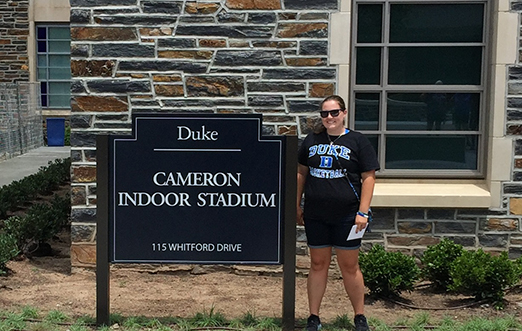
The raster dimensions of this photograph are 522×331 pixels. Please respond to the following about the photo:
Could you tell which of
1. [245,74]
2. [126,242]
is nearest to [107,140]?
[126,242]

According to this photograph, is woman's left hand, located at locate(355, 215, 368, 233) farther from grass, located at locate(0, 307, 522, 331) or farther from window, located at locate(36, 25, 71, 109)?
window, located at locate(36, 25, 71, 109)

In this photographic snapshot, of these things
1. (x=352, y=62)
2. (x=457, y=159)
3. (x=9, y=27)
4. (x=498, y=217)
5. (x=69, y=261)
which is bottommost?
(x=69, y=261)

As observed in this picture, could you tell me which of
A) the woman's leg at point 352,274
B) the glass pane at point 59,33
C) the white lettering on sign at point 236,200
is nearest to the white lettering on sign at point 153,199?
the white lettering on sign at point 236,200

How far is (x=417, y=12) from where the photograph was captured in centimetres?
615

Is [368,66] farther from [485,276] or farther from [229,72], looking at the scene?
[485,276]

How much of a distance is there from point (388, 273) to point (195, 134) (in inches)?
77.8

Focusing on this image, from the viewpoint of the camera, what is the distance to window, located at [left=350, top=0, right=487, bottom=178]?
6.14 metres

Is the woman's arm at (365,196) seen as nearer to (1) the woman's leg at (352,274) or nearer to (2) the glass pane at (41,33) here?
(1) the woman's leg at (352,274)

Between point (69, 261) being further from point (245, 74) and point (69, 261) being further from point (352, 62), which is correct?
point (352, 62)

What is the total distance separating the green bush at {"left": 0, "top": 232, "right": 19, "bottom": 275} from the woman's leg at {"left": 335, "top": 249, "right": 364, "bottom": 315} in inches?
123

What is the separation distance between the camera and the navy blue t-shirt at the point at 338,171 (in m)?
4.28

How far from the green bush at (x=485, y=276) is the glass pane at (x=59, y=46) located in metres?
15.4

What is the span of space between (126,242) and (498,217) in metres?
3.36

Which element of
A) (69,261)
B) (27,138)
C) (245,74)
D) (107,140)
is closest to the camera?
(107,140)
